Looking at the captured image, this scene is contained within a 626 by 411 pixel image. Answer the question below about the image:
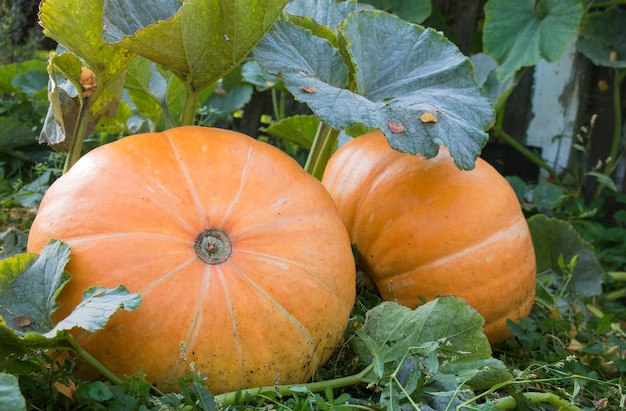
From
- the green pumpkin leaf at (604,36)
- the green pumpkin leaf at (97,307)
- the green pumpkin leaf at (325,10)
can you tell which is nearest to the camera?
the green pumpkin leaf at (97,307)

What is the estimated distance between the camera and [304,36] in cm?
176

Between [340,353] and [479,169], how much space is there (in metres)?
0.69

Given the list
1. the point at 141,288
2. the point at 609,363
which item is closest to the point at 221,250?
the point at 141,288

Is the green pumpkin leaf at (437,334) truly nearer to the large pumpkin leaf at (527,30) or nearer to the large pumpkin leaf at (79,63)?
the large pumpkin leaf at (79,63)

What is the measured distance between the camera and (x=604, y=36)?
3.48m

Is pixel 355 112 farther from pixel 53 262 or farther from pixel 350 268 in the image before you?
pixel 53 262

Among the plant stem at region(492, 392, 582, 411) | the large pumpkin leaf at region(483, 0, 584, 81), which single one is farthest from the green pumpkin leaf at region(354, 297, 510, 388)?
the large pumpkin leaf at region(483, 0, 584, 81)

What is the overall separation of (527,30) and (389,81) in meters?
1.73

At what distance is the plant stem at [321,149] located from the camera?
2018 millimetres

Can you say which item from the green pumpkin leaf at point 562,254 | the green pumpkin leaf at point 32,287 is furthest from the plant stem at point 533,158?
the green pumpkin leaf at point 32,287

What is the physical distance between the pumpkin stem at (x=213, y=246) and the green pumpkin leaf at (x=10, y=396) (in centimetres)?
48

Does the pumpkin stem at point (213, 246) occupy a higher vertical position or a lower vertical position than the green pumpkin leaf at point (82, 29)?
lower

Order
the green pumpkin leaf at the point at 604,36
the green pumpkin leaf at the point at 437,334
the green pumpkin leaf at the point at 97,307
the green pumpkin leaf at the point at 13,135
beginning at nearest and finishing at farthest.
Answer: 1. the green pumpkin leaf at the point at 97,307
2. the green pumpkin leaf at the point at 437,334
3. the green pumpkin leaf at the point at 13,135
4. the green pumpkin leaf at the point at 604,36

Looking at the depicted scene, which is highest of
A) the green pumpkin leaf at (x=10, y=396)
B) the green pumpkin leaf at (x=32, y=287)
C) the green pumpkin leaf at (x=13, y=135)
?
the green pumpkin leaf at (x=10, y=396)
